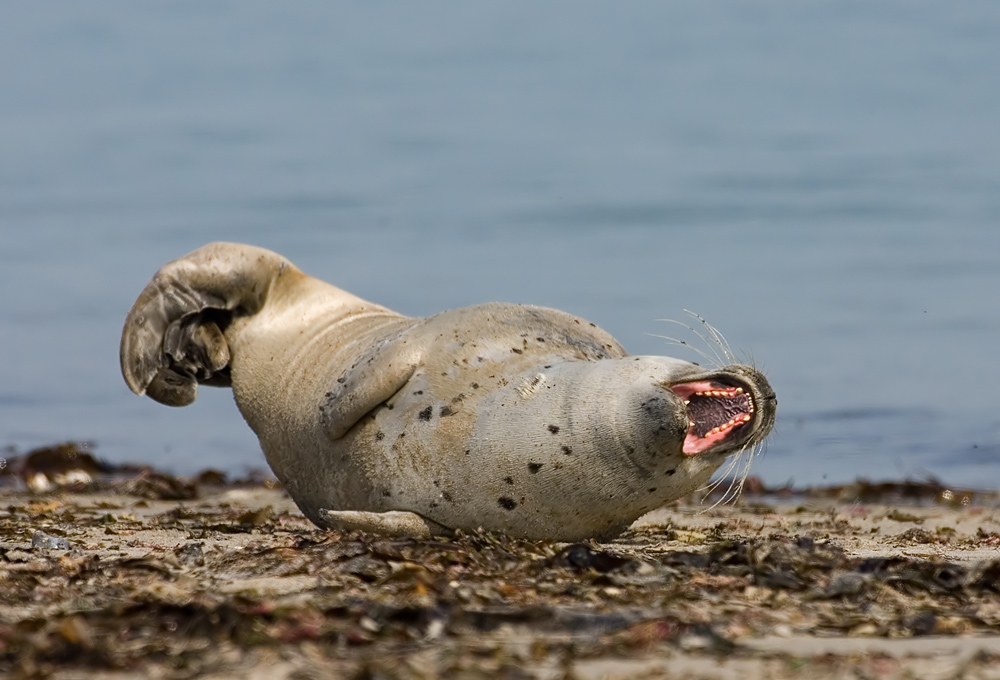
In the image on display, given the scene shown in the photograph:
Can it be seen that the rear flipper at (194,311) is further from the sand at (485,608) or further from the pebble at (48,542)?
the pebble at (48,542)

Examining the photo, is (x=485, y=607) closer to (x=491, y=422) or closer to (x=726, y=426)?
(x=491, y=422)

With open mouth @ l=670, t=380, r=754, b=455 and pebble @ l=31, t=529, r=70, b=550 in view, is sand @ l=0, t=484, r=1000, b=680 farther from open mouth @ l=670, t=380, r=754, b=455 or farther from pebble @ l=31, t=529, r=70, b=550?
open mouth @ l=670, t=380, r=754, b=455

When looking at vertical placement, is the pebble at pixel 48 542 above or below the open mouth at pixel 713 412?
below

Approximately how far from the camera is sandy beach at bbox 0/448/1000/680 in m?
3.46

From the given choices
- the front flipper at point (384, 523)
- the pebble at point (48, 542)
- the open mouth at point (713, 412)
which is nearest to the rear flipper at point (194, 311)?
the pebble at point (48, 542)

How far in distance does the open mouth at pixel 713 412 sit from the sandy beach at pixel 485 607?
0.50 m

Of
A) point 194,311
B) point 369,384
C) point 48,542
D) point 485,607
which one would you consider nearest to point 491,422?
point 369,384

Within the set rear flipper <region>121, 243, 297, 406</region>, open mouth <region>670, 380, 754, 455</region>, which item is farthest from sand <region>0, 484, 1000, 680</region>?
rear flipper <region>121, 243, 297, 406</region>

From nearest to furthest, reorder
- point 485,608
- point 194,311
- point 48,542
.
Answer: point 485,608 → point 48,542 → point 194,311

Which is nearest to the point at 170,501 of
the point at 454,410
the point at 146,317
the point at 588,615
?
the point at 146,317

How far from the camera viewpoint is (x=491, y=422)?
6.09m

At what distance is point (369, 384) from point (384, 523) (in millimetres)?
658

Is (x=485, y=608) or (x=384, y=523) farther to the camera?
(x=384, y=523)

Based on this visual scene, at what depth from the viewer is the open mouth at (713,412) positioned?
19.2ft
